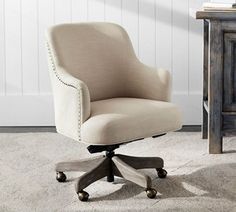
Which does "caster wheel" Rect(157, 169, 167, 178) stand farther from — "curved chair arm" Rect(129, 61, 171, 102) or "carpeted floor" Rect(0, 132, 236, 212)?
"curved chair arm" Rect(129, 61, 171, 102)

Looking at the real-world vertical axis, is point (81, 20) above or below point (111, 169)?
above

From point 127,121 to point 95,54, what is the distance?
57cm

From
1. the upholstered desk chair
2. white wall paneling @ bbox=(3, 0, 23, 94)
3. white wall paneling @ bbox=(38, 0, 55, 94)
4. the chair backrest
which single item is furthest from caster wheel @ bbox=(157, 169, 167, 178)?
white wall paneling @ bbox=(3, 0, 23, 94)

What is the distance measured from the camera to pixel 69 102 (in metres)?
2.66

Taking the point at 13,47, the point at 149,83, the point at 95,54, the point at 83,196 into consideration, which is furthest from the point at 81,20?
the point at 83,196

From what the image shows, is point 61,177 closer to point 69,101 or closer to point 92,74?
point 69,101

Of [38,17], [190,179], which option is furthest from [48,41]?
[38,17]

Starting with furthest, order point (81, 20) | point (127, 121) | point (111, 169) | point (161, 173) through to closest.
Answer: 1. point (81, 20)
2. point (161, 173)
3. point (111, 169)
4. point (127, 121)

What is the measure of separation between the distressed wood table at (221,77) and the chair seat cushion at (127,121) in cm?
65

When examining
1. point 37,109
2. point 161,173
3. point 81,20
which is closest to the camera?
point 161,173

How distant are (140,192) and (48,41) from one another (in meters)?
0.89

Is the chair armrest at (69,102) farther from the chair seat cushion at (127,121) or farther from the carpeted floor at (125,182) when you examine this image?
the carpeted floor at (125,182)

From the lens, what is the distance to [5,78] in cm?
413

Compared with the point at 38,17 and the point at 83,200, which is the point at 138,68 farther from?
the point at 38,17
